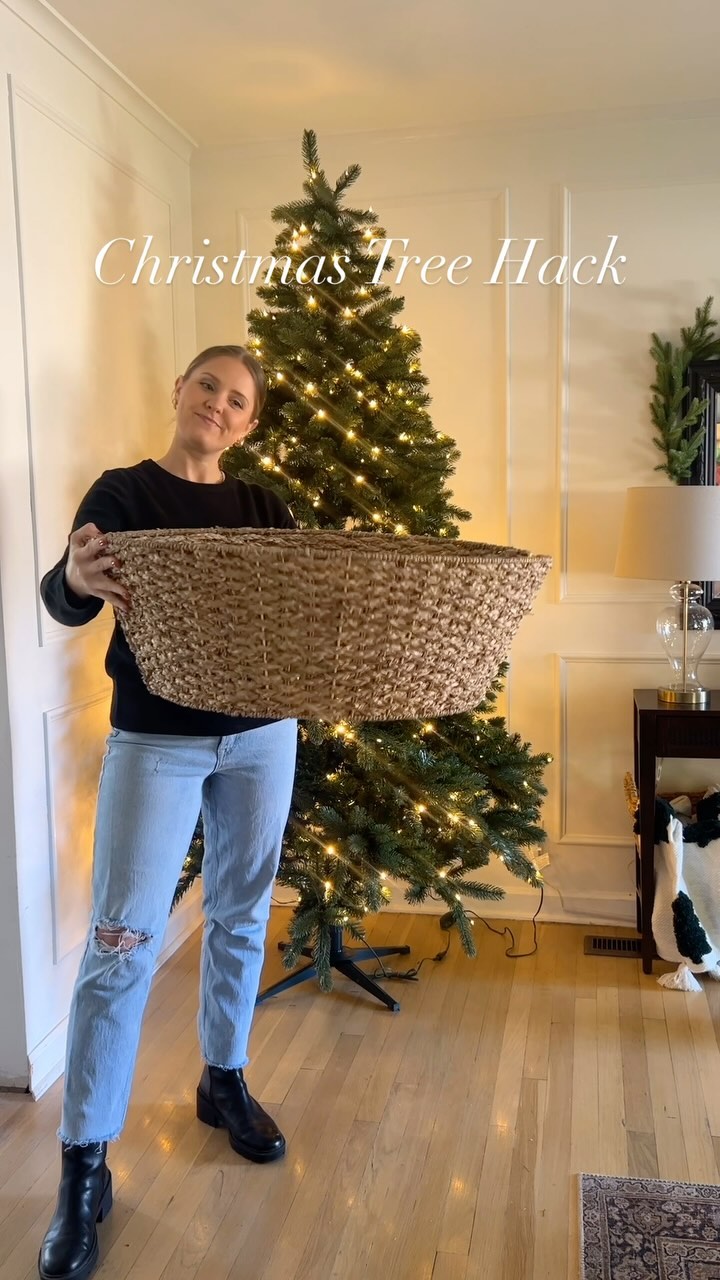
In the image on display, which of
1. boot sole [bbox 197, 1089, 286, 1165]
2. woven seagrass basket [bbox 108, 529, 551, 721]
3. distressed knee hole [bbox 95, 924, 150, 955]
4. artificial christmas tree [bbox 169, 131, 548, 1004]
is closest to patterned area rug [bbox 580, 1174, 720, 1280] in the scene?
boot sole [bbox 197, 1089, 286, 1165]

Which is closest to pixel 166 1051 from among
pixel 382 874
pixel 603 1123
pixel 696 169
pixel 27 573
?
pixel 382 874

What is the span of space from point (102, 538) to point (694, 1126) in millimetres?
1636

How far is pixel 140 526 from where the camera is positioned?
176 centimetres

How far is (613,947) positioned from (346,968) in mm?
786

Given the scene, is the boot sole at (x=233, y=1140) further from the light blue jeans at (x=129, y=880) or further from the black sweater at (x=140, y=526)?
the black sweater at (x=140, y=526)

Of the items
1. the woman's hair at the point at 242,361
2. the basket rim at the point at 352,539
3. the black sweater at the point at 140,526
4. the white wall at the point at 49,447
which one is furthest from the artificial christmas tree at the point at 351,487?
the basket rim at the point at 352,539

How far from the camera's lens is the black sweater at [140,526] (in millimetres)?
1661

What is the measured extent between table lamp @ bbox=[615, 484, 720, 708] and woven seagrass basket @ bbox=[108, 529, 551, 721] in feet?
4.80

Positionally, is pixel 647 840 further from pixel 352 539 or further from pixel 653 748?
pixel 352 539

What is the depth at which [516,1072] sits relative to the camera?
2.26 m

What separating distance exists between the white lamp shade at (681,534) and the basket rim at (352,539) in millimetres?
1206

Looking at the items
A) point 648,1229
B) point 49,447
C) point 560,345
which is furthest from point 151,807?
point 560,345

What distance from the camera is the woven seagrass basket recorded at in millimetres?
1159

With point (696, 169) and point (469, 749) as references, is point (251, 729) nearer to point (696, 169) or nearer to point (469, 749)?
point (469, 749)
